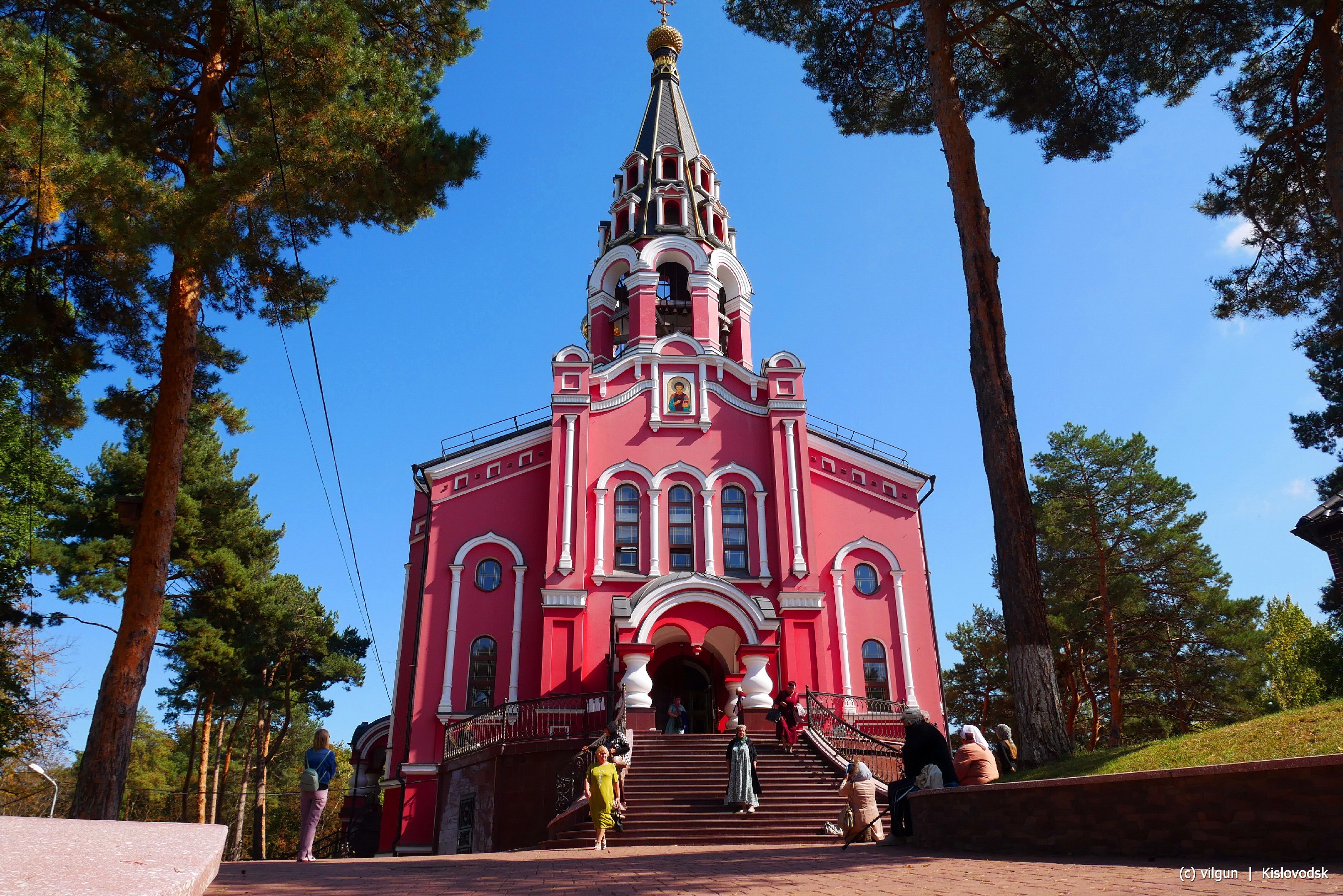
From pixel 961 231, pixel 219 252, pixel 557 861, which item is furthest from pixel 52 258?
pixel 961 231

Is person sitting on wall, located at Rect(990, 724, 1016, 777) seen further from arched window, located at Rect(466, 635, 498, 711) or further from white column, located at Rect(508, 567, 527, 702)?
arched window, located at Rect(466, 635, 498, 711)

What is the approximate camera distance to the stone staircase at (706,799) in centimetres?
1209

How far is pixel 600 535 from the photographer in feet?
64.6

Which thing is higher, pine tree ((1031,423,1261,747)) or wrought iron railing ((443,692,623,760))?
pine tree ((1031,423,1261,747))

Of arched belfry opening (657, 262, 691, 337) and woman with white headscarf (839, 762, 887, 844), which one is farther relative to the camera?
arched belfry opening (657, 262, 691, 337)

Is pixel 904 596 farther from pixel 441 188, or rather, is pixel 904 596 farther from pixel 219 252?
pixel 219 252

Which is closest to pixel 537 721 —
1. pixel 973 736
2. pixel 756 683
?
pixel 756 683

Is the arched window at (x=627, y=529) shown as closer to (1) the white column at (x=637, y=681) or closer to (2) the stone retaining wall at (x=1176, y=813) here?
(1) the white column at (x=637, y=681)

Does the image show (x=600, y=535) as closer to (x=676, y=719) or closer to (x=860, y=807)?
(x=676, y=719)

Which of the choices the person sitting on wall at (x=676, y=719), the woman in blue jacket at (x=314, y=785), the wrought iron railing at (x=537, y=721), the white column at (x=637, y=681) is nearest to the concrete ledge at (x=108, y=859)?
the woman in blue jacket at (x=314, y=785)

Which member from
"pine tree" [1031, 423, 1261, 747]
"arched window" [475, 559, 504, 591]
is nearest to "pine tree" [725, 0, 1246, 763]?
"arched window" [475, 559, 504, 591]

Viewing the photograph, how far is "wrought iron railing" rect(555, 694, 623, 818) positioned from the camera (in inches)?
548

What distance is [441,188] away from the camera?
443 inches

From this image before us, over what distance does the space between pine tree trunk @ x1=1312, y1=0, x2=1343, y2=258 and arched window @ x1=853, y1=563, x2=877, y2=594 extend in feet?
38.8
